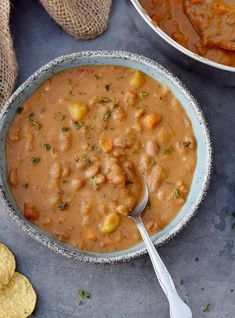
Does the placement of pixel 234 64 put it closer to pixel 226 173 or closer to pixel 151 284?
pixel 226 173

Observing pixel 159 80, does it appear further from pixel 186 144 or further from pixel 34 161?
pixel 34 161

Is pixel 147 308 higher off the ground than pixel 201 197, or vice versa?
pixel 201 197

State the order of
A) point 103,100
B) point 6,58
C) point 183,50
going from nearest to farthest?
point 183,50, point 103,100, point 6,58

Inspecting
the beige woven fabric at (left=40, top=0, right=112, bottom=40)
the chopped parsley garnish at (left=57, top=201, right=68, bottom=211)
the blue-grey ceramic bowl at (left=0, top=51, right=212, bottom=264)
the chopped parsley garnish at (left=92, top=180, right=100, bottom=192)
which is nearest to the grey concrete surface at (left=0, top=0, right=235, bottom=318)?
the beige woven fabric at (left=40, top=0, right=112, bottom=40)

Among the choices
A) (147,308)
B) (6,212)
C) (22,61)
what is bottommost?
(147,308)

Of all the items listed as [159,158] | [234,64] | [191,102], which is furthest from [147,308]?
[234,64]

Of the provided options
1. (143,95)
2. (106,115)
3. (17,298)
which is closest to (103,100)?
(106,115)
